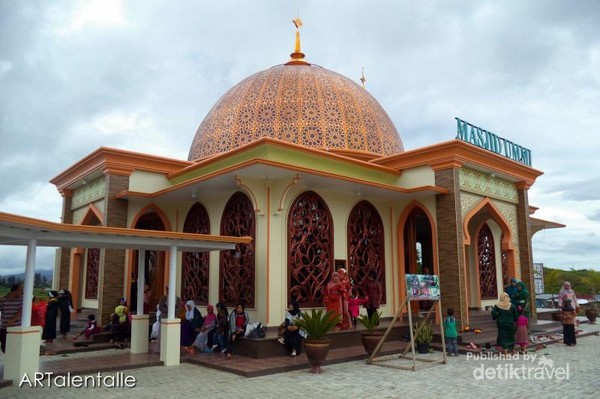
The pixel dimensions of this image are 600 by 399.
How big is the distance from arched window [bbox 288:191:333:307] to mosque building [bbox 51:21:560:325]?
0.03m

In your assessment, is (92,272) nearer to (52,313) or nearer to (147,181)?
(147,181)

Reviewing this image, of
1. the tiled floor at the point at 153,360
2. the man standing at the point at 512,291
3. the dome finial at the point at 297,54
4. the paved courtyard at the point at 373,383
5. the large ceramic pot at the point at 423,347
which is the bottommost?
the paved courtyard at the point at 373,383

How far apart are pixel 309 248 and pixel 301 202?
3.16 ft

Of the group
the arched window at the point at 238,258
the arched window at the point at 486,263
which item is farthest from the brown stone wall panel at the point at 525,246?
the arched window at the point at 238,258

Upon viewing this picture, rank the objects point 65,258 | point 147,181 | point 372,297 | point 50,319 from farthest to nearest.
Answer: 1. point 65,258
2. point 147,181
3. point 372,297
4. point 50,319

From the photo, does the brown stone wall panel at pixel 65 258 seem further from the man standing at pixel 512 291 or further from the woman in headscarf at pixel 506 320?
the man standing at pixel 512 291

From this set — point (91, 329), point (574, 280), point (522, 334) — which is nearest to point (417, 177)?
point (522, 334)

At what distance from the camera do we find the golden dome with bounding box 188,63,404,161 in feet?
42.1

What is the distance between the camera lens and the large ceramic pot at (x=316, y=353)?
7246mm

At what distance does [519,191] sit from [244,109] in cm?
773

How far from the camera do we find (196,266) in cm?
1139

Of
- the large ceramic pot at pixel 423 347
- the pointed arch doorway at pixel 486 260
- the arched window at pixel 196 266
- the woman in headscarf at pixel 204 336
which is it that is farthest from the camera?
the pointed arch doorway at pixel 486 260

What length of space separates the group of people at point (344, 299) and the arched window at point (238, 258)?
1518mm

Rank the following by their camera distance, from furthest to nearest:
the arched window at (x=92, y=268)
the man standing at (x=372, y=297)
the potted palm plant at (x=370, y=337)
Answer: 1. the arched window at (x=92, y=268)
2. the man standing at (x=372, y=297)
3. the potted palm plant at (x=370, y=337)
